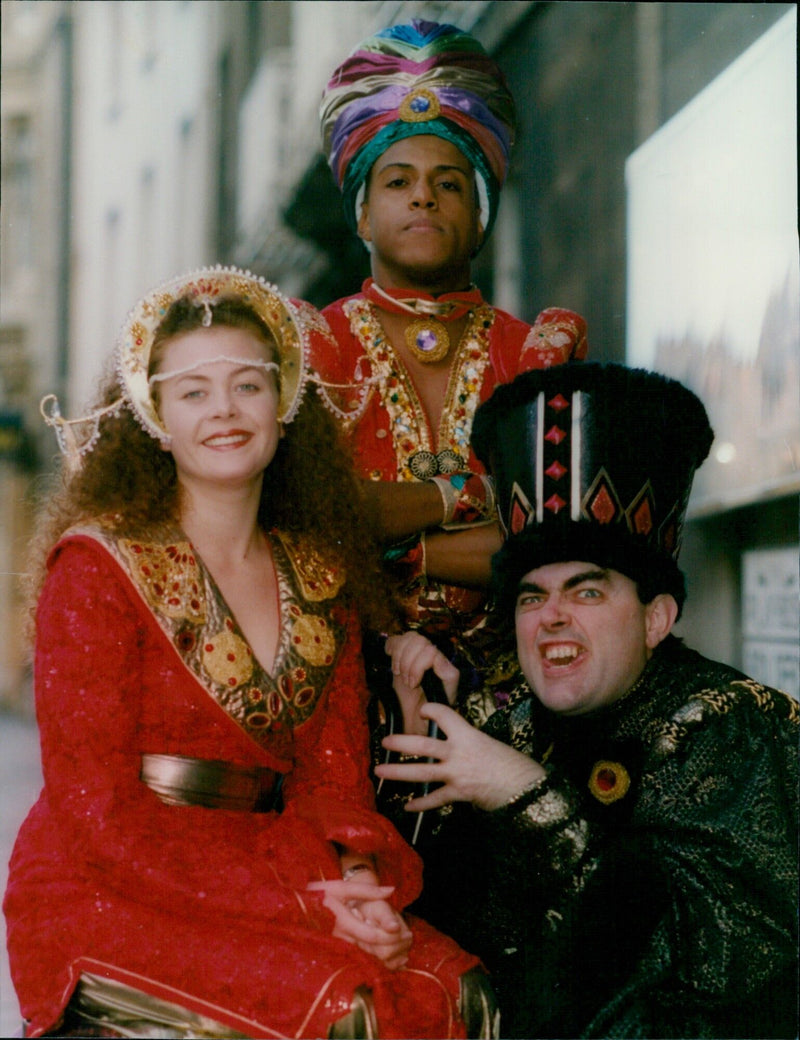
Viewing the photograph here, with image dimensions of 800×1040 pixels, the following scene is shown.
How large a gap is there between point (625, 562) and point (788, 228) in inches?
69.8

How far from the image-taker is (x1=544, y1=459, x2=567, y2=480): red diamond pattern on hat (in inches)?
104

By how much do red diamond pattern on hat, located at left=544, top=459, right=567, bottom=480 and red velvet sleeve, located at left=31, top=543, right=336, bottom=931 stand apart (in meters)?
0.76

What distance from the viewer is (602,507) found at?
2.62 meters

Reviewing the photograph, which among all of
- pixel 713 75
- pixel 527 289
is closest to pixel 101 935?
pixel 713 75

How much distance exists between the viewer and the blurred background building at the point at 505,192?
A: 4.17 meters

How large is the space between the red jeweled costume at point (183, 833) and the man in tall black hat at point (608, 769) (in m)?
0.20

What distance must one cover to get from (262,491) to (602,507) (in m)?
0.67

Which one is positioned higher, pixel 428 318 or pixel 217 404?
pixel 428 318

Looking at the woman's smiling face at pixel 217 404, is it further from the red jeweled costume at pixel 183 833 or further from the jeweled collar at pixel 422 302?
the jeweled collar at pixel 422 302

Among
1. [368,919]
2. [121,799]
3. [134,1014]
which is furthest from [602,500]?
[134,1014]

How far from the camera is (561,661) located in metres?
2.64

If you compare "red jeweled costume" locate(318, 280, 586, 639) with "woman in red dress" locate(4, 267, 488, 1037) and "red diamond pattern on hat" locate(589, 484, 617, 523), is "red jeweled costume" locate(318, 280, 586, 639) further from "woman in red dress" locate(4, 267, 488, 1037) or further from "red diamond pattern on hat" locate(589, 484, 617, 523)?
"red diamond pattern on hat" locate(589, 484, 617, 523)

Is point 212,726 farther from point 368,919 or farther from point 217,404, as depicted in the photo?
point 217,404

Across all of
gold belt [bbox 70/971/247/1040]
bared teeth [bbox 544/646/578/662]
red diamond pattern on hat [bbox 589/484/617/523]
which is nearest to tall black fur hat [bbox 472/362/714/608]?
red diamond pattern on hat [bbox 589/484/617/523]
